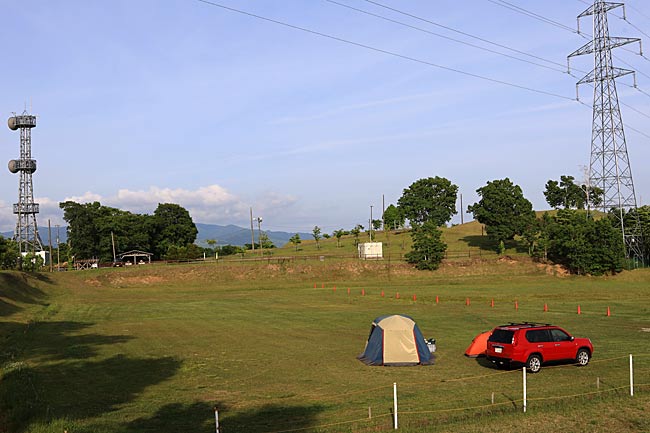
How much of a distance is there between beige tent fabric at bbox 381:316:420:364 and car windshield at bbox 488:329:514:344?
420 centimetres

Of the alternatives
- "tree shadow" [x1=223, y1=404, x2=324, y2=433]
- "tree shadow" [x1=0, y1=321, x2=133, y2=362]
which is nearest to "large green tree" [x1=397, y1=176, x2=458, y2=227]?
"tree shadow" [x1=0, y1=321, x2=133, y2=362]

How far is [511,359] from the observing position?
82.0 feet

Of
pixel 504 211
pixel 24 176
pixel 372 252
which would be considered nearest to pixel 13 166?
pixel 24 176

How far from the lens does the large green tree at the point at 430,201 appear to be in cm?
17162

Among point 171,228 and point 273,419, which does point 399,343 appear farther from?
point 171,228

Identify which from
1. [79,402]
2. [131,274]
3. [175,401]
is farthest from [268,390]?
[131,274]

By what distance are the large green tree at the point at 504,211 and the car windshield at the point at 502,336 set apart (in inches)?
3625

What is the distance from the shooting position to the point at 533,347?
83.0 ft

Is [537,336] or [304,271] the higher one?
[304,271]

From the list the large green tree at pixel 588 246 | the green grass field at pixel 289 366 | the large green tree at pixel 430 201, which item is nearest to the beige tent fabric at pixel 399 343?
the green grass field at pixel 289 366

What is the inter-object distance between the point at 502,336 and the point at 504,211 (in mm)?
95228

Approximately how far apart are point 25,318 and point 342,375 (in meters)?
34.2

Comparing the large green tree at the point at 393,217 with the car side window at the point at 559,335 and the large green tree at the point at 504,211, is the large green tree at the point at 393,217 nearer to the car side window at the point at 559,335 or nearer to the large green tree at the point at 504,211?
the large green tree at the point at 504,211

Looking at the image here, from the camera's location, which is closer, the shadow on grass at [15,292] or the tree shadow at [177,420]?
the tree shadow at [177,420]
